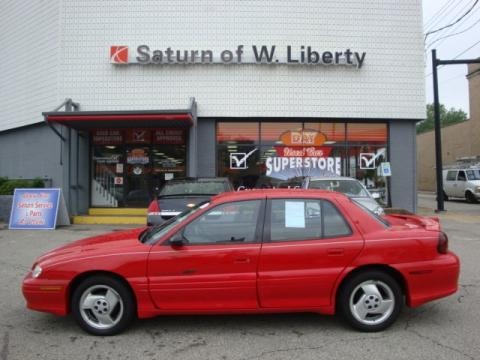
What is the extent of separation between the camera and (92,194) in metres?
17.3

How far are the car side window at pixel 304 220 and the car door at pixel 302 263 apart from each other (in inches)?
0.4

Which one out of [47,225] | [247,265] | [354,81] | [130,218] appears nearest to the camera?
[247,265]

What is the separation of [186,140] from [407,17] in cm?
884

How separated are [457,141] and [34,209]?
34.2 metres

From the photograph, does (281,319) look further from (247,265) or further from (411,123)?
(411,123)

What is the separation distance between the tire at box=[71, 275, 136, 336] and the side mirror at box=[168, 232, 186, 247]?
0.65 metres

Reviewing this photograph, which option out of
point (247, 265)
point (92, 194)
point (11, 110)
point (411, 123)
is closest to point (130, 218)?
point (92, 194)

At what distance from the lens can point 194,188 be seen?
10727 millimetres

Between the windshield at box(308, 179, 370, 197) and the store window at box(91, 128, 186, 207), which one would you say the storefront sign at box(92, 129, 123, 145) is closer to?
the store window at box(91, 128, 186, 207)

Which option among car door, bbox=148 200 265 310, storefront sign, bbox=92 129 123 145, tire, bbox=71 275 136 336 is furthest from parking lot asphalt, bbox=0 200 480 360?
storefront sign, bbox=92 129 123 145

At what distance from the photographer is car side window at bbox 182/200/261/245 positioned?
4.95m

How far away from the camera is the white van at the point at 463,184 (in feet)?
84.3

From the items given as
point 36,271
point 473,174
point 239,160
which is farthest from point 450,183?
point 36,271

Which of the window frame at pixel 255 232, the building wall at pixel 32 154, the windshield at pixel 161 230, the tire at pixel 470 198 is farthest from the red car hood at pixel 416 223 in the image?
the tire at pixel 470 198
